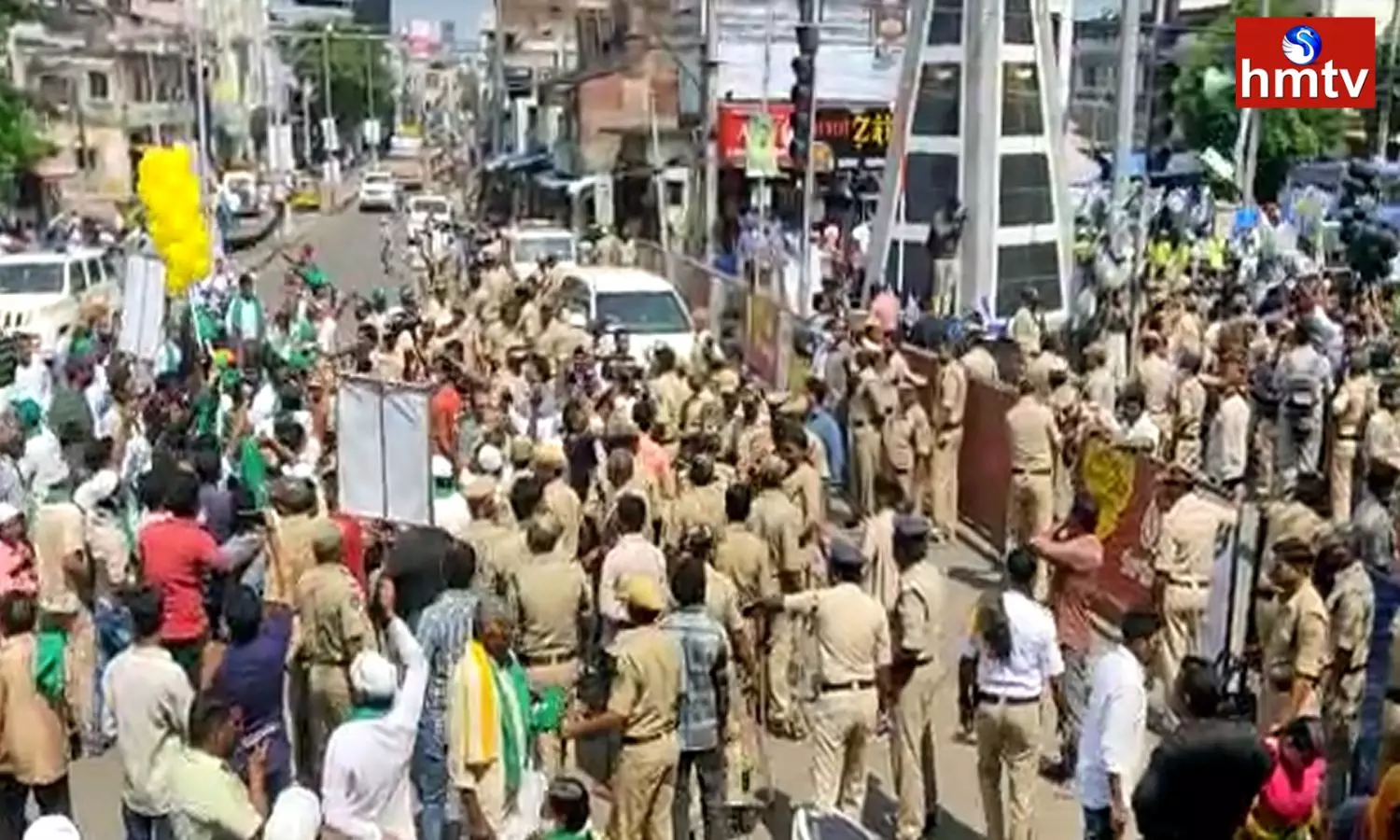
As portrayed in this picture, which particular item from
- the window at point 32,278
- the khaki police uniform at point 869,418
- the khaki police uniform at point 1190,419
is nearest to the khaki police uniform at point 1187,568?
the khaki police uniform at point 1190,419

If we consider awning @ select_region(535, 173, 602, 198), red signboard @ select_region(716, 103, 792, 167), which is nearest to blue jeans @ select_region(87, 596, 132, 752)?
red signboard @ select_region(716, 103, 792, 167)

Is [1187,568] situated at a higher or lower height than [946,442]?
higher

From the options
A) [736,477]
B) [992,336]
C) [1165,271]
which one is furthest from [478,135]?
[736,477]

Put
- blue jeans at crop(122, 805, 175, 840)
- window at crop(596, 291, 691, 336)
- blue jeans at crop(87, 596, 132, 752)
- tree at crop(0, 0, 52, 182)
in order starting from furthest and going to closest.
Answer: tree at crop(0, 0, 52, 182)
window at crop(596, 291, 691, 336)
blue jeans at crop(87, 596, 132, 752)
blue jeans at crop(122, 805, 175, 840)

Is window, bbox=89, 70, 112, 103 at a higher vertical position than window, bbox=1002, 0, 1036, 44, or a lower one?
lower

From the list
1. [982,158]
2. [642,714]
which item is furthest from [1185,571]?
[982,158]

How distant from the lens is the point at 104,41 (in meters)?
70.6

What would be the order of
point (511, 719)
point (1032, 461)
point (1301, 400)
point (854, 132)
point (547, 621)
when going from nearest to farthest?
1. point (511, 719)
2. point (547, 621)
3. point (1032, 461)
4. point (1301, 400)
5. point (854, 132)

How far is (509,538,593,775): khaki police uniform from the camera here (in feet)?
28.1

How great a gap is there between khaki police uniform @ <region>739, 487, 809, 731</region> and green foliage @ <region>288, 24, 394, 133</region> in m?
108

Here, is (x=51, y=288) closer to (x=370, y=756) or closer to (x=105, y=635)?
(x=105, y=635)

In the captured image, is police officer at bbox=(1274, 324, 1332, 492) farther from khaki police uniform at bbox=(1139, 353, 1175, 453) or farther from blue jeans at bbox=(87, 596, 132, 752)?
blue jeans at bbox=(87, 596, 132, 752)

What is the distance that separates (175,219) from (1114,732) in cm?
1685

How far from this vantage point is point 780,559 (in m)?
10.1
